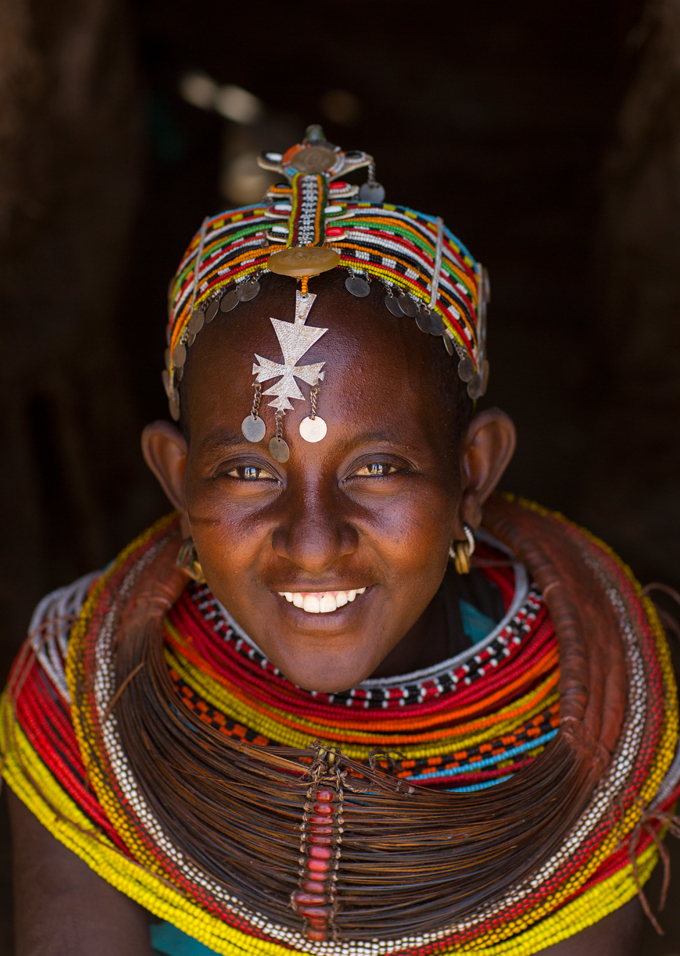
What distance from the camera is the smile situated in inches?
68.5

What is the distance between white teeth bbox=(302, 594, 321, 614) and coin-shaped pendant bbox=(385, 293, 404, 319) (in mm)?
545

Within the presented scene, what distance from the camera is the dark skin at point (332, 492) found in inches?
66.8

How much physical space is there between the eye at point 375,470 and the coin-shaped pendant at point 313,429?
0.11 metres

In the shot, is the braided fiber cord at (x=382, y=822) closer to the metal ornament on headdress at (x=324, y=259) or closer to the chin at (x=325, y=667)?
the chin at (x=325, y=667)

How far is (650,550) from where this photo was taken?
3.78 metres

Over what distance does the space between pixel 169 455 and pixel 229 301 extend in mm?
416

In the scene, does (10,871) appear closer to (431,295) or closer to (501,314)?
(431,295)

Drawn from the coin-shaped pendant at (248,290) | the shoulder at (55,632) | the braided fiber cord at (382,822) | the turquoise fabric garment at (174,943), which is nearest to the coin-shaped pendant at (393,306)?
the coin-shaped pendant at (248,290)

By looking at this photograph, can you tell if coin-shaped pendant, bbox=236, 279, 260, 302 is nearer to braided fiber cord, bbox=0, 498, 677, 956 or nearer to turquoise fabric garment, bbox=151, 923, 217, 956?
braided fiber cord, bbox=0, 498, 677, 956

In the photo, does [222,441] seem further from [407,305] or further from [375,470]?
[407,305]

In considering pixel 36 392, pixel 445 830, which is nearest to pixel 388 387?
pixel 445 830

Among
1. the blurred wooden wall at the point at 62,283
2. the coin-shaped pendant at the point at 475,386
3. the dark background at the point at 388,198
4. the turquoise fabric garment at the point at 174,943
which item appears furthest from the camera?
the dark background at the point at 388,198

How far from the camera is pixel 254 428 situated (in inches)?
67.6

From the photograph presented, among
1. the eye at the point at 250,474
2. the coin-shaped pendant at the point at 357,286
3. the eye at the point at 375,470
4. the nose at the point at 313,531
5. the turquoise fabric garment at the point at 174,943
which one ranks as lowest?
the turquoise fabric garment at the point at 174,943
